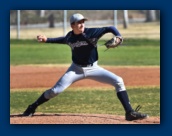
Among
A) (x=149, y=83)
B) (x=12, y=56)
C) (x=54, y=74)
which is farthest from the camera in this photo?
(x=12, y=56)

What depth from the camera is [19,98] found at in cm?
896

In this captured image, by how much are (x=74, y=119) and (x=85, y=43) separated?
95 cm

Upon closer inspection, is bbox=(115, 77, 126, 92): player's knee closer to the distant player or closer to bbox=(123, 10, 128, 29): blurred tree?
the distant player

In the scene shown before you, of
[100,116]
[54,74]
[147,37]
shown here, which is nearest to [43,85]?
[54,74]

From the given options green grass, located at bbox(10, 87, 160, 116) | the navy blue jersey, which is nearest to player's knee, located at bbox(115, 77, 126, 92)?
the navy blue jersey

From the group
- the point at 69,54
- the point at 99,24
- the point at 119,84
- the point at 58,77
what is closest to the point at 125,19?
the point at 69,54

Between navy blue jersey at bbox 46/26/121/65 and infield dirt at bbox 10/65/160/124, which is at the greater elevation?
navy blue jersey at bbox 46/26/121/65

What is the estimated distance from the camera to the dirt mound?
20.7 feet

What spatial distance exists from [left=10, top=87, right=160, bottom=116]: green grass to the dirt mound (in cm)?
74

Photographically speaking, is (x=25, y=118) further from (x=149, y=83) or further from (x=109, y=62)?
(x=109, y=62)

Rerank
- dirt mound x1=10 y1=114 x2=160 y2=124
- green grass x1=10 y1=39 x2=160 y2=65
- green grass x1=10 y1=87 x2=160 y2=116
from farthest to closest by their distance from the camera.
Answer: green grass x1=10 y1=39 x2=160 y2=65, green grass x1=10 y1=87 x2=160 y2=116, dirt mound x1=10 y1=114 x2=160 y2=124

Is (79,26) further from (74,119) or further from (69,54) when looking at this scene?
(69,54)

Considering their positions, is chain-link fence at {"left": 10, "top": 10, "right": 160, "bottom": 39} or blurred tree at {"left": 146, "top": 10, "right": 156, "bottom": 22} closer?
blurred tree at {"left": 146, "top": 10, "right": 156, "bottom": 22}

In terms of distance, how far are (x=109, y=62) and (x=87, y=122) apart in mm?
9014
